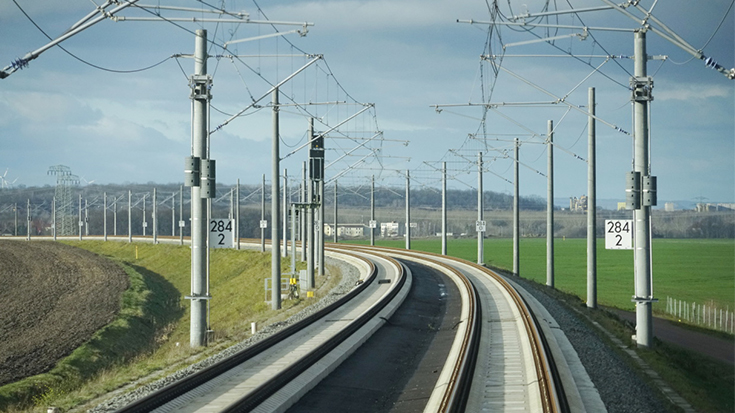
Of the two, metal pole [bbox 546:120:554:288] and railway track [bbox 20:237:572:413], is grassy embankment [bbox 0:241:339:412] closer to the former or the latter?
railway track [bbox 20:237:572:413]

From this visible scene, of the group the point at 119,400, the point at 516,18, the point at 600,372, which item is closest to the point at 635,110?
the point at 516,18

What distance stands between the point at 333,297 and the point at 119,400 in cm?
2148

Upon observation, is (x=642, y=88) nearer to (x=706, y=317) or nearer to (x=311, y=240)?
(x=311, y=240)

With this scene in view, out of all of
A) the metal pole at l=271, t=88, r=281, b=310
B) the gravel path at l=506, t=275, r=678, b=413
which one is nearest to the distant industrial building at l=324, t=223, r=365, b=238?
the metal pole at l=271, t=88, r=281, b=310

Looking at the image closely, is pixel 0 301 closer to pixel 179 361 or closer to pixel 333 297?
pixel 333 297

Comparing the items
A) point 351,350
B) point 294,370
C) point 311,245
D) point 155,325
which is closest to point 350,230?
point 155,325

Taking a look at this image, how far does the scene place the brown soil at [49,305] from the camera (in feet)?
110

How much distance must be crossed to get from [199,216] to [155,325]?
26835 millimetres

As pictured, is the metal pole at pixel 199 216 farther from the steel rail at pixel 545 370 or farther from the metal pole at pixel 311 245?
the metal pole at pixel 311 245

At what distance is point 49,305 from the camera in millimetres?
49250

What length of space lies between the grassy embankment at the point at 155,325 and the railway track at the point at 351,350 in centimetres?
213

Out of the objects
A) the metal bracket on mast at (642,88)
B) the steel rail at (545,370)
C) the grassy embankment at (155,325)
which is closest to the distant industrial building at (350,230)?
the grassy embankment at (155,325)

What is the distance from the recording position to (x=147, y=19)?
20.5 metres

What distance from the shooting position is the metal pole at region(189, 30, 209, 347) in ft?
77.9
